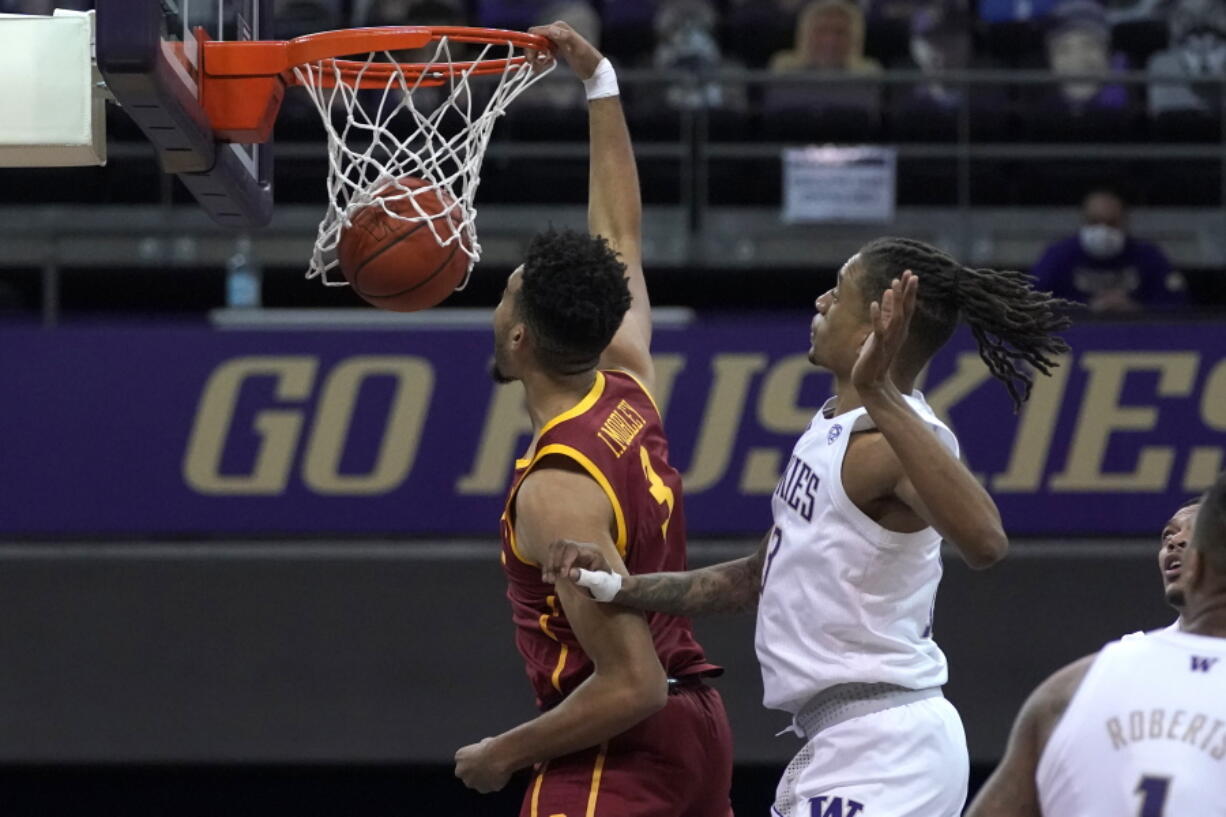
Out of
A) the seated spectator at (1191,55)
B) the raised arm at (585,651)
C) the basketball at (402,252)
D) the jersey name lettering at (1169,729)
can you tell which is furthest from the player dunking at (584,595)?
the seated spectator at (1191,55)

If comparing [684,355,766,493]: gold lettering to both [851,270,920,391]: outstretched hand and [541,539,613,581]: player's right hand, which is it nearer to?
[541,539,613,581]: player's right hand

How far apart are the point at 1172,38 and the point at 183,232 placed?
5.12m

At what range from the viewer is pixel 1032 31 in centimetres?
959

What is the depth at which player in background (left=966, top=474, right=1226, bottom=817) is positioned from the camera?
2402 mm

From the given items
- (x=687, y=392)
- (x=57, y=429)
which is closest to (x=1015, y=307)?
(x=687, y=392)

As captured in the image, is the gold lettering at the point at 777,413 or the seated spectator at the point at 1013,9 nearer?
the gold lettering at the point at 777,413

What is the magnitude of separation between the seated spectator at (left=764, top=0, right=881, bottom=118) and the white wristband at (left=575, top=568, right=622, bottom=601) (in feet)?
18.5

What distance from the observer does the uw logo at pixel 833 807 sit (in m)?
3.34

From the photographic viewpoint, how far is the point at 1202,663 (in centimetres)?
246

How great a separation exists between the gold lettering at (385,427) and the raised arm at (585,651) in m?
3.84

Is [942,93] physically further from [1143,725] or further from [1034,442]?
[1143,725]

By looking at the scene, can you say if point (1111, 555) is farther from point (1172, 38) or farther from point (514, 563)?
point (514, 563)

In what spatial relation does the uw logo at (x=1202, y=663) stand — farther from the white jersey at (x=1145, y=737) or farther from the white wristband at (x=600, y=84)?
the white wristband at (x=600, y=84)

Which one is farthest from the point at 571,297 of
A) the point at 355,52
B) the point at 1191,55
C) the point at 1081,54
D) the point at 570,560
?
the point at 1191,55
